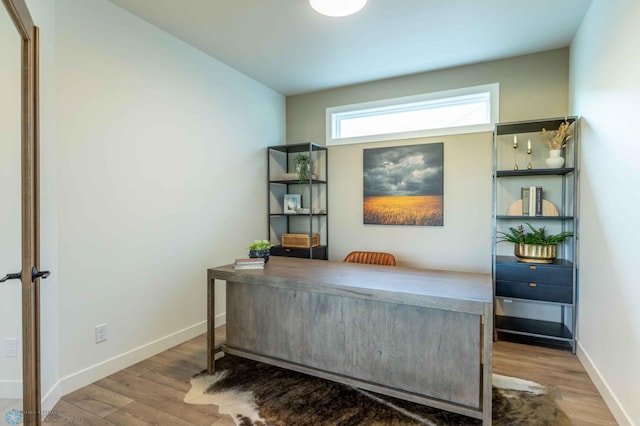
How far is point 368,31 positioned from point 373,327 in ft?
7.79

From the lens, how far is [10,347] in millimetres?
1555

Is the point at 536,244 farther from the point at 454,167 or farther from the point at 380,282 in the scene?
the point at 380,282

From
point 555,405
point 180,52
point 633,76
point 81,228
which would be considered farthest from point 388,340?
point 180,52

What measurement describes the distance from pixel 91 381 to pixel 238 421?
48.1 inches

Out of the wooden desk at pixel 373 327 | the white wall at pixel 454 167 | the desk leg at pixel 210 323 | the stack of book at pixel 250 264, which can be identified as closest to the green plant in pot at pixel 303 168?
the white wall at pixel 454 167

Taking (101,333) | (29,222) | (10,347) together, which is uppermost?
(29,222)

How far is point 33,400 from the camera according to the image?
5.20 ft

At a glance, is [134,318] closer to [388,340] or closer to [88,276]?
[88,276]

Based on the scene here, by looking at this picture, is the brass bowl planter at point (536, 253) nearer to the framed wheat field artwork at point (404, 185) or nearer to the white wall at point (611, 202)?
the white wall at point (611, 202)

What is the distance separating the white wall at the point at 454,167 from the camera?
332 cm

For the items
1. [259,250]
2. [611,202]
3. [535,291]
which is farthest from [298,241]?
[611,202]

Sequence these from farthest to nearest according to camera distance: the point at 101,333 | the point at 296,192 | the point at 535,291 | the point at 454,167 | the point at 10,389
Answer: the point at 296,192, the point at 454,167, the point at 535,291, the point at 101,333, the point at 10,389

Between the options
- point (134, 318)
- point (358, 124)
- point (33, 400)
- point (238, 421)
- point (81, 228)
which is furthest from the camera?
point (358, 124)

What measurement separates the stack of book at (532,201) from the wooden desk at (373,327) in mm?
1314
